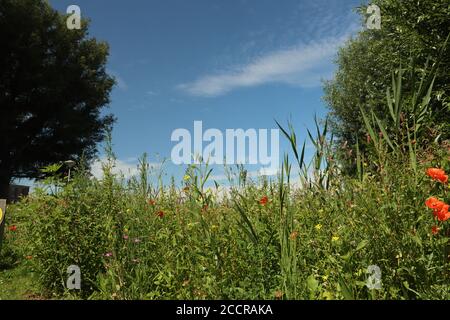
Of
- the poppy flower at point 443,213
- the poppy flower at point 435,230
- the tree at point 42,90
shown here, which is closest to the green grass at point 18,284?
the poppy flower at point 435,230

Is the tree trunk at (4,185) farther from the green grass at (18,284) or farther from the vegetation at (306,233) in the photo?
the vegetation at (306,233)

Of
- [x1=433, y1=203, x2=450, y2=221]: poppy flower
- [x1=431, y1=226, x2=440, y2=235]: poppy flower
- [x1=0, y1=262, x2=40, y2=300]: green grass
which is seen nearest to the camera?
[x1=433, y1=203, x2=450, y2=221]: poppy flower

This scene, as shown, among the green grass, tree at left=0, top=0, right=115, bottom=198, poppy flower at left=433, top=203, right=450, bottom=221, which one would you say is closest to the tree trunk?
tree at left=0, top=0, right=115, bottom=198

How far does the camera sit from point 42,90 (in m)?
25.2

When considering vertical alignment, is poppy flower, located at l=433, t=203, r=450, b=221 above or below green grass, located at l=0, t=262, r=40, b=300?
above

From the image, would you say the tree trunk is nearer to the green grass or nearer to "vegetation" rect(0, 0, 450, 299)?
the green grass

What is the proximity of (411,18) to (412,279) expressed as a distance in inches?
353

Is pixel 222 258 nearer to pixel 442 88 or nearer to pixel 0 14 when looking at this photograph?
pixel 442 88

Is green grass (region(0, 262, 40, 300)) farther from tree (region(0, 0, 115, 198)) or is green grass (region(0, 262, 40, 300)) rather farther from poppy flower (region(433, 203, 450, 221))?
tree (region(0, 0, 115, 198))

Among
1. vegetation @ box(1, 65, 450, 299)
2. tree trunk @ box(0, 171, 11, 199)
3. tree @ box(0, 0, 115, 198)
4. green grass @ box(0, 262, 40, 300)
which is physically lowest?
green grass @ box(0, 262, 40, 300)

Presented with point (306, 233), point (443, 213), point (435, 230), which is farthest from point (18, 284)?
point (443, 213)

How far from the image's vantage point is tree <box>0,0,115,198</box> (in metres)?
24.4

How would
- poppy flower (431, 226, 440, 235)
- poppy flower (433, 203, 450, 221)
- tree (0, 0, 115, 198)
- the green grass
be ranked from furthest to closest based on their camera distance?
tree (0, 0, 115, 198), the green grass, poppy flower (431, 226, 440, 235), poppy flower (433, 203, 450, 221)

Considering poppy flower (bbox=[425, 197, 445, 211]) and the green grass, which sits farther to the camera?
the green grass
